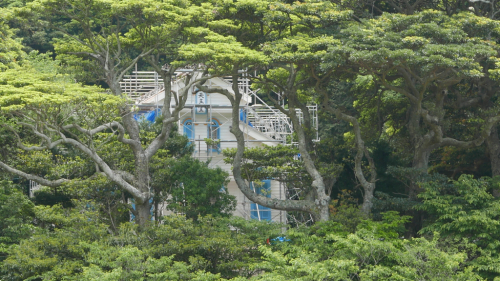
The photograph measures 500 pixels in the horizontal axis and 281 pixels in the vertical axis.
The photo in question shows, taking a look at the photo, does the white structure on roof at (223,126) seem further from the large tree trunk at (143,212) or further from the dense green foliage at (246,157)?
the large tree trunk at (143,212)

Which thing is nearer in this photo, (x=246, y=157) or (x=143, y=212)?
(x=143, y=212)

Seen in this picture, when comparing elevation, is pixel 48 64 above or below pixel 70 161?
above

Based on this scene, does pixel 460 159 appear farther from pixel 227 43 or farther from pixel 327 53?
pixel 227 43

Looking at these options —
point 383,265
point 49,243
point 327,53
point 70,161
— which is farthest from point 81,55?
point 383,265

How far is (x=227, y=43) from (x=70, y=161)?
583 cm

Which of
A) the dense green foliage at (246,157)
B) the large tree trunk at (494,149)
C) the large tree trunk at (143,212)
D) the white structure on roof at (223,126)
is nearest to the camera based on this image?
the dense green foliage at (246,157)

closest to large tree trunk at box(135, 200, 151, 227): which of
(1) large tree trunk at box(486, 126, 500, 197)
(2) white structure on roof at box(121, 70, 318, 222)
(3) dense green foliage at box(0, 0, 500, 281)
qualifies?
(3) dense green foliage at box(0, 0, 500, 281)

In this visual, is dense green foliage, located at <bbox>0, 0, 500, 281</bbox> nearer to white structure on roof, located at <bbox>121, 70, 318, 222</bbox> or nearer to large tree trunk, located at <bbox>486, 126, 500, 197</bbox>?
large tree trunk, located at <bbox>486, 126, 500, 197</bbox>

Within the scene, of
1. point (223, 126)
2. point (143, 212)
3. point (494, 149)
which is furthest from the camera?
point (223, 126)

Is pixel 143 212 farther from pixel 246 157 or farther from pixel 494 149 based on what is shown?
pixel 494 149

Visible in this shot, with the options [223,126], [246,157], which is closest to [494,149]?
[246,157]

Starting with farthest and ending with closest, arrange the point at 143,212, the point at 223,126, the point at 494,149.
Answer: the point at 223,126
the point at 494,149
the point at 143,212

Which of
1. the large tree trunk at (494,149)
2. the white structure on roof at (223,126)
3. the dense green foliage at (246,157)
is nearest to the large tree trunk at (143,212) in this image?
the dense green foliage at (246,157)

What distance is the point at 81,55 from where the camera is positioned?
59.1ft
